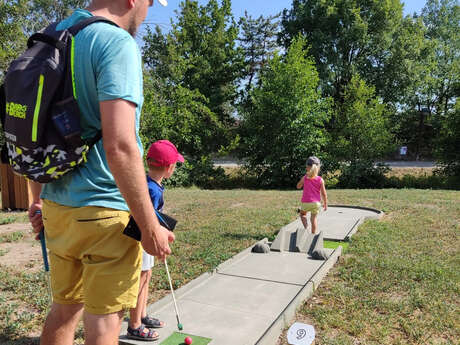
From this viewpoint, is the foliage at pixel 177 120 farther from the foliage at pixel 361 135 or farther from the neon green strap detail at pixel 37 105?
the neon green strap detail at pixel 37 105

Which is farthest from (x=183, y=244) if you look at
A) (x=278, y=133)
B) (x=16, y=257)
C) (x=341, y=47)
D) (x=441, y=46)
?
(x=441, y=46)

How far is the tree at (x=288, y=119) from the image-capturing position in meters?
17.5

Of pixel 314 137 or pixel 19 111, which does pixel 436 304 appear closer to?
pixel 19 111

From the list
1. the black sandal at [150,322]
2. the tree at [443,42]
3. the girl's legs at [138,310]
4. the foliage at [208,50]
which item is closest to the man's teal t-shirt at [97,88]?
the girl's legs at [138,310]

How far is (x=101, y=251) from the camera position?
161 cm

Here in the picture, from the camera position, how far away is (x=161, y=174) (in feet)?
9.29

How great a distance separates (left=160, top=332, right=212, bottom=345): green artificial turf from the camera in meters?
2.90

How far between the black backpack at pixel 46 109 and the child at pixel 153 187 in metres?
1.16

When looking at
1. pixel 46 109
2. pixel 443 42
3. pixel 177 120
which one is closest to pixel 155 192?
pixel 46 109

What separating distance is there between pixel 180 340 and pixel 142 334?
0.30 m

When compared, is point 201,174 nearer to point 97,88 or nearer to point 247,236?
point 247,236

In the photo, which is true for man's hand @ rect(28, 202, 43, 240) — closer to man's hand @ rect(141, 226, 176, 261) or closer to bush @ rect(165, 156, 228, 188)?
man's hand @ rect(141, 226, 176, 261)

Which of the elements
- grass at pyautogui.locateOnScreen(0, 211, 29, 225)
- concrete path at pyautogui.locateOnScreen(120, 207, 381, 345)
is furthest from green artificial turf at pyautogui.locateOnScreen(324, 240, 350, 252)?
grass at pyautogui.locateOnScreen(0, 211, 29, 225)

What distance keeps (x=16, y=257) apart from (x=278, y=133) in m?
14.2
